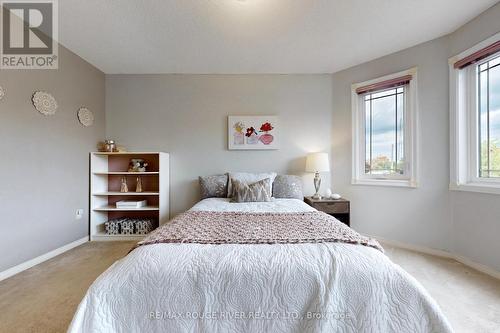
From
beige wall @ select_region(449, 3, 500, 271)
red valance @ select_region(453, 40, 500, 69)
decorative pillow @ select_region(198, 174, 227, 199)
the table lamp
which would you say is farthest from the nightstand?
red valance @ select_region(453, 40, 500, 69)

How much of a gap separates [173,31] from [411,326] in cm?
284

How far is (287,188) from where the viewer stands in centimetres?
288

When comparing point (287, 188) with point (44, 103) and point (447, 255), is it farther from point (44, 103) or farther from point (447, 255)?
point (44, 103)

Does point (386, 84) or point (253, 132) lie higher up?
point (386, 84)

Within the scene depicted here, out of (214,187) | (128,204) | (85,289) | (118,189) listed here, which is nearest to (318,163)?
(214,187)

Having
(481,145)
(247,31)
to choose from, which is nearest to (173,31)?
(247,31)

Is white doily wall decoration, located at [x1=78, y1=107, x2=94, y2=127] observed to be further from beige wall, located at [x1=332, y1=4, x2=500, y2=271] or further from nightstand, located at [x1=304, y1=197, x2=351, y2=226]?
beige wall, located at [x1=332, y1=4, x2=500, y2=271]

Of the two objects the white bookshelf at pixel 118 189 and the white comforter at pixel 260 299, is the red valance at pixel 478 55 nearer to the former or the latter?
the white comforter at pixel 260 299

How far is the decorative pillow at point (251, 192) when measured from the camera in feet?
8.34

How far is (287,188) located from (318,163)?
536 millimetres

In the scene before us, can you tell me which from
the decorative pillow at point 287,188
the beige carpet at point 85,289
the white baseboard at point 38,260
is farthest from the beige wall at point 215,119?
the beige carpet at point 85,289

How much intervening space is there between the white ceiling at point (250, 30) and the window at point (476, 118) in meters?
0.41

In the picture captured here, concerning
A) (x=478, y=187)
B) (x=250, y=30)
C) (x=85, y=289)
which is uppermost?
(x=250, y=30)

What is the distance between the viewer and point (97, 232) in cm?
300
